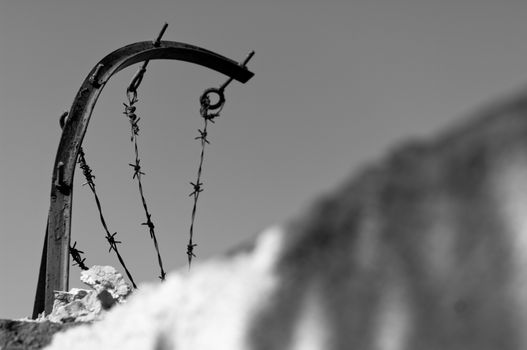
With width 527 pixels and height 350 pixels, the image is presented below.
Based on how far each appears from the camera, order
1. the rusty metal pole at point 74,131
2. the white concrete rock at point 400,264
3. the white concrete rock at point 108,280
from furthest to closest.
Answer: the rusty metal pole at point 74,131 < the white concrete rock at point 108,280 < the white concrete rock at point 400,264

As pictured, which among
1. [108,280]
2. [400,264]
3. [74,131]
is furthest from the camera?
[74,131]

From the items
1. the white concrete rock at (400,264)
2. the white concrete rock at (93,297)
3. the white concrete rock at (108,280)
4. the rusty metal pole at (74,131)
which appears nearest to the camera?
the white concrete rock at (400,264)

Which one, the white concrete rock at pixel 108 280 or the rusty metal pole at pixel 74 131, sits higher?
the rusty metal pole at pixel 74 131

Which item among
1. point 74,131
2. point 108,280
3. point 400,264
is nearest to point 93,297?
point 108,280

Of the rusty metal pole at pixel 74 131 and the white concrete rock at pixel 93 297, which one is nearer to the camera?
the white concrete rock at pixel 93 297

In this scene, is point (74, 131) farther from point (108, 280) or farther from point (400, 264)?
point (400, 264)

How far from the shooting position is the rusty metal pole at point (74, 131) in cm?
320

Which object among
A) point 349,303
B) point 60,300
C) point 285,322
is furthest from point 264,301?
point 60,300

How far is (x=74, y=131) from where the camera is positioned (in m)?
3.54

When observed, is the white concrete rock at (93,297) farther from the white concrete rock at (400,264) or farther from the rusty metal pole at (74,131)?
the white concrete rock at (400,264)

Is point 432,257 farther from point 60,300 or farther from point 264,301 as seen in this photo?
point 60,300

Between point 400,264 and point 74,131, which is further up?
point 74,131

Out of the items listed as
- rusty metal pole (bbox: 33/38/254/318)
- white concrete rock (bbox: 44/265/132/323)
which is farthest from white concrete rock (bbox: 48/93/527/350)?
rusty metal pole (bbox: 33/38/254/318)

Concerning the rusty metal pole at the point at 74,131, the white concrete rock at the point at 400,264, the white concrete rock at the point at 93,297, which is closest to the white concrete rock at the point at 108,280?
the white concrete rock at the point at 93,297
